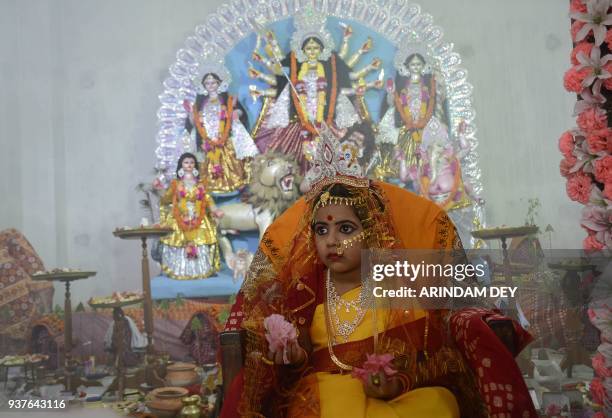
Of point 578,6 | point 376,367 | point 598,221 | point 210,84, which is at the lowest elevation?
point 376,367

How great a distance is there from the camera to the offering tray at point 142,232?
5.73 metres

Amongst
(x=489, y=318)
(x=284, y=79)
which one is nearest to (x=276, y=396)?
(x=489, y=318)

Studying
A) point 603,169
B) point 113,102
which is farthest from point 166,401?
point 603,169

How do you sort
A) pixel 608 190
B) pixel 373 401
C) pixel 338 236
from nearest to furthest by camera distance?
1. pixel 373 401
2. pixel 338 236
3. pixel 608 190

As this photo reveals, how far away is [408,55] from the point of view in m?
6.12

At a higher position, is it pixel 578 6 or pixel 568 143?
pixel 578 6

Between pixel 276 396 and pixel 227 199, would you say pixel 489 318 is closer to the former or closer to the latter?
pixel 276 396

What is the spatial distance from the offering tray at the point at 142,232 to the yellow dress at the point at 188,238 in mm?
159

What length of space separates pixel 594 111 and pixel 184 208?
13.0 feet

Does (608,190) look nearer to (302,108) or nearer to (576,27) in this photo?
(576,27)

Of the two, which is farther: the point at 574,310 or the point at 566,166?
the point at 566,166

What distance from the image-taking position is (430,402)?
239 centimetres

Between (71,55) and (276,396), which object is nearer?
(276,396)

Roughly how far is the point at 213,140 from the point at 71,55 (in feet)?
5.27
